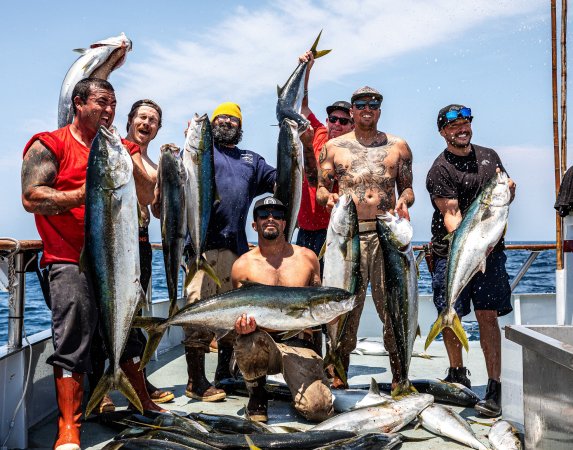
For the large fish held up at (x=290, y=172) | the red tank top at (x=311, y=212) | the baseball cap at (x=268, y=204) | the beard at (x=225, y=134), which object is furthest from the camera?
the red tank top at (x=311, y=212)

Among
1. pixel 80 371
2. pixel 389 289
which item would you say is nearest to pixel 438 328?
pixel 389 289

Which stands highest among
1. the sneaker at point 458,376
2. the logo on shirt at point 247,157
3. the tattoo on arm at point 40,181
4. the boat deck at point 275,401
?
the logo on shirt at point 247,157

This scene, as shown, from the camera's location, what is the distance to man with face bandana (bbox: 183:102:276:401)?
522cm

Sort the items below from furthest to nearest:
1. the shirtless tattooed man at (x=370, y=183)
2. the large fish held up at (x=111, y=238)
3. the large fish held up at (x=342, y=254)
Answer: the shirtless tattooed man at (x=370, y=183), the large fish held up at (x=342, y=254), the large fish held up at (x=111, y=238)

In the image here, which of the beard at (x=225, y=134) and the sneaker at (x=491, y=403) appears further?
the beard at (x=225, y=134)

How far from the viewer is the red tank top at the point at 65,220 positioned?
3973 millimetres

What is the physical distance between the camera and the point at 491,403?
4680 millimetres

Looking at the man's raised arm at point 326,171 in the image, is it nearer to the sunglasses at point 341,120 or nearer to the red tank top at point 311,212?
the red tank top at point 311,212

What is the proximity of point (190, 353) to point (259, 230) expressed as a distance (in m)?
1.21

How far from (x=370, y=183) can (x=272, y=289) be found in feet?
4.53

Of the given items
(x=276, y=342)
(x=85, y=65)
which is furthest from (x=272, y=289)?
(x=85, y=65)

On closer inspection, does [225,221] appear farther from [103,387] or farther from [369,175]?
[103,387]

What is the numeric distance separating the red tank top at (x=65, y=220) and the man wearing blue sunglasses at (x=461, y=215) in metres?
2.78

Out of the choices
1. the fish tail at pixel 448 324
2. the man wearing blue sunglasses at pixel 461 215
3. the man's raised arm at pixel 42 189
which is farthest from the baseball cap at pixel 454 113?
the man's raised arm at pixel 42 189
